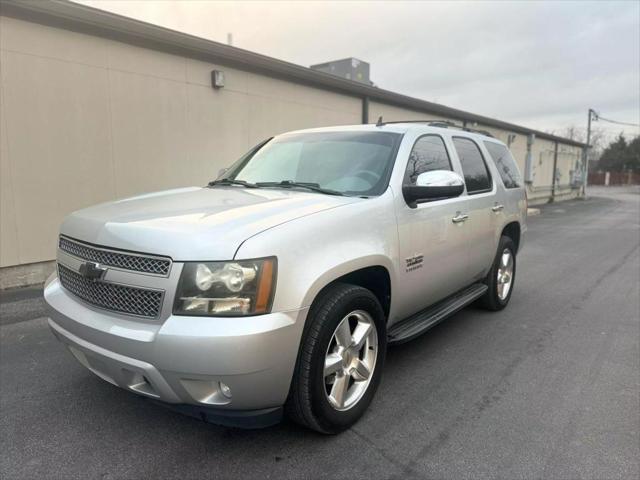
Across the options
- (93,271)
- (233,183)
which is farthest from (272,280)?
(233,183)

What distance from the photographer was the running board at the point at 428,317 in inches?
130

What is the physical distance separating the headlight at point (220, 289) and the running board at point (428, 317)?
4.39 ft

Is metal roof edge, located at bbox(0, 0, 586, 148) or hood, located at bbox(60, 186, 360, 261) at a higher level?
metal roof edge, located at bbox(0, 0, 586, 148)

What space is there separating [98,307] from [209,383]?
2.58ft

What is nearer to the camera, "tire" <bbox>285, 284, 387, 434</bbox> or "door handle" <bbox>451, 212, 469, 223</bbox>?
"tire" <bbox>285, 284, 387, 434</bbox>

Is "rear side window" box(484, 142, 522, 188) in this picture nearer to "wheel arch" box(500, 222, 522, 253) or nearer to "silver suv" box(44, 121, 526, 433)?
"wheel arch" box(500, 222, 522, 253)

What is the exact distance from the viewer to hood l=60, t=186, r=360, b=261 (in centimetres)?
224

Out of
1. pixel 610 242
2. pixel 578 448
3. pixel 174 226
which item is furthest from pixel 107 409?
pixel 610 242

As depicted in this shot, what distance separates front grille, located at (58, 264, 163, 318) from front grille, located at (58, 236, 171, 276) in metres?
0.10

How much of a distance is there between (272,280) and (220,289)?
25cm

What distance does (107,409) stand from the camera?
306 centimetres

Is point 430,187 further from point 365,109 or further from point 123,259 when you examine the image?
point 365,109

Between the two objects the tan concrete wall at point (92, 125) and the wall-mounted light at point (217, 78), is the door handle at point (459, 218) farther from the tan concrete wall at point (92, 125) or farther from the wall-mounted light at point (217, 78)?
the wall-mounted light at point (217, 78)

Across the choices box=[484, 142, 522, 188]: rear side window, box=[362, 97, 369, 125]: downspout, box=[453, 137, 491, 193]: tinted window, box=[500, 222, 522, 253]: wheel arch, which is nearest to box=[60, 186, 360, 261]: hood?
box=[453, 137, 491, 193]: tinted window
